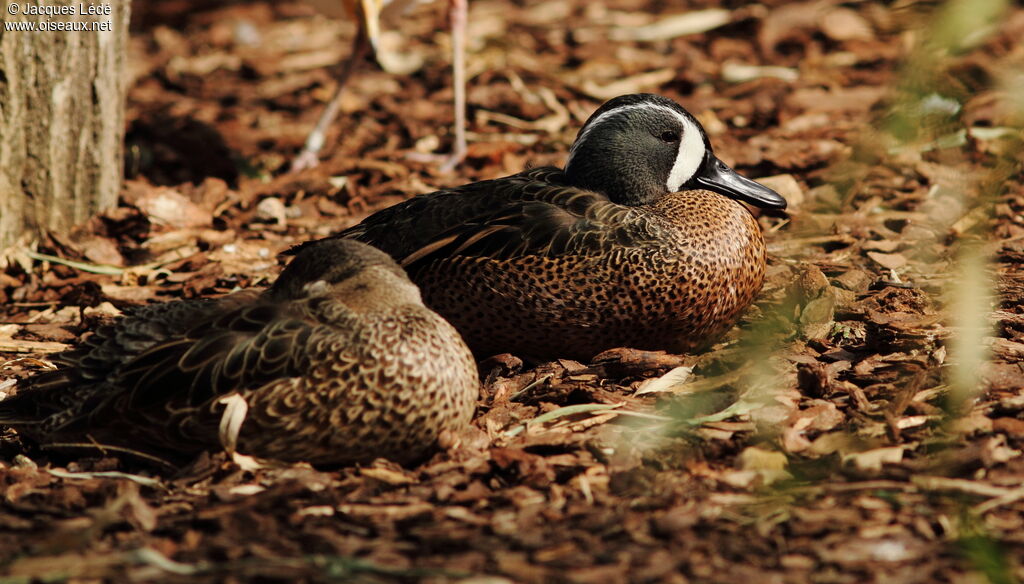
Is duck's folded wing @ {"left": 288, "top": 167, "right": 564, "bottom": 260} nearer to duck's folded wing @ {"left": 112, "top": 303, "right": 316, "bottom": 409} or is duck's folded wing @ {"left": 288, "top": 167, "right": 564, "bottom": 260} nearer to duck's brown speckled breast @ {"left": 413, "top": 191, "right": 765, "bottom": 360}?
duck's brown speckled breast @ {"left": 413, "top": 191, "right": 765, "bottom": 360}

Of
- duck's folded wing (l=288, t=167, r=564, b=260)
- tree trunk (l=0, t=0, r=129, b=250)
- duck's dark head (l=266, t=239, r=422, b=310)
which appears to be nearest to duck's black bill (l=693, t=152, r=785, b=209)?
duck's folded wing (l=288, t=167, r=564, b=260)

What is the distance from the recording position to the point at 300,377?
366cm

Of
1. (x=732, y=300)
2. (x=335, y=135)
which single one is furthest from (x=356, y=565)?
(x=335, y=135)

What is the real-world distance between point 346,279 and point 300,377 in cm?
44

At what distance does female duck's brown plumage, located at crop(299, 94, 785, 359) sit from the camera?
14.7 ft

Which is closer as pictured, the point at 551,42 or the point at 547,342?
the point at 547,342

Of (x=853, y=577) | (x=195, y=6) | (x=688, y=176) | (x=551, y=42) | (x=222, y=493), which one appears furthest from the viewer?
(x=195, y=6)

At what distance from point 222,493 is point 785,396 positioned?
2.02 m

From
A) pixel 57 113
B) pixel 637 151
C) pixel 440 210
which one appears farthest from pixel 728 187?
pixel 57 113

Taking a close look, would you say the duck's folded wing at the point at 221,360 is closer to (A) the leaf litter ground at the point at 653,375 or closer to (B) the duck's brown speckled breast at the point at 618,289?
(A) the leaf litter ground at the point at 653,375

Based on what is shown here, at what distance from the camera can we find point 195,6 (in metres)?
10.9

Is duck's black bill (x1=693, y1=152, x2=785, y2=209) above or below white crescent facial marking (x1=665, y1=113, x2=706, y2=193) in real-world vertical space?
below

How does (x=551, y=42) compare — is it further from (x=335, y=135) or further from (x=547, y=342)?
(x=547, y=342)

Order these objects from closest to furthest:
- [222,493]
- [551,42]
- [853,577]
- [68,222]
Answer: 1. [853,577]
2. [222,493]
3. [68,222]
4. [551,42]
